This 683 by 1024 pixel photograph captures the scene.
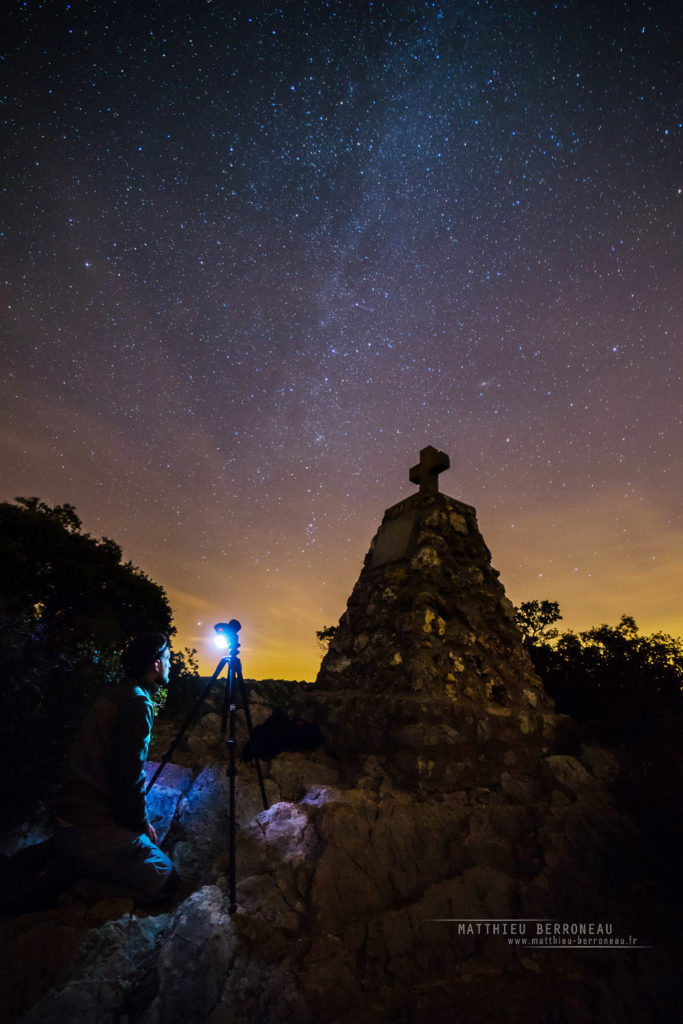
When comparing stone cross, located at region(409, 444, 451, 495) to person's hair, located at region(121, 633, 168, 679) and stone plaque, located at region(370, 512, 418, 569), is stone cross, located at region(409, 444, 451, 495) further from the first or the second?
person's hair, located at region(121, 633, 168, 679)

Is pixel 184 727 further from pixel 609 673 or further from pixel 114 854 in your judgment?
pixel 609 673

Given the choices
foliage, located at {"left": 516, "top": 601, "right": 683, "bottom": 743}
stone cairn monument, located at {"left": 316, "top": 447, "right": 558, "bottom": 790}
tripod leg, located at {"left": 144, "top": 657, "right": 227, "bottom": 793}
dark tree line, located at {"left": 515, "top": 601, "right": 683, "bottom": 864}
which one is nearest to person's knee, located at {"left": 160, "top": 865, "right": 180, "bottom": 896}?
tripod leg, located at {"left": 144, "top": 657, "right": 227, "bottom": 793}

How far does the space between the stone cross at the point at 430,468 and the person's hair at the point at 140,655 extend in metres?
5.72

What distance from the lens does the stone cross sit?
853 centimetres

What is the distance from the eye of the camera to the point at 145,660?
13.5 ft

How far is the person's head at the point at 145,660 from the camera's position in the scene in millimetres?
4102

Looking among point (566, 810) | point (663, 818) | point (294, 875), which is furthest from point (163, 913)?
point (663, 818)

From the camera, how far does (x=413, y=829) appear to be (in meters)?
4.64

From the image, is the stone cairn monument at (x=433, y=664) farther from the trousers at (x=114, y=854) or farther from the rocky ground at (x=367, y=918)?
the trousers at (x=114, y=854)

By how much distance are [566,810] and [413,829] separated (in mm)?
1825

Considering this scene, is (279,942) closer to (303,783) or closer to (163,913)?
(163,913)

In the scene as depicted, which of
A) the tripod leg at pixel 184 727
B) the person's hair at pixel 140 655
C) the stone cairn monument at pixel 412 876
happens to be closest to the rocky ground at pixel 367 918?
the stone cairn monument at pixel 412 876

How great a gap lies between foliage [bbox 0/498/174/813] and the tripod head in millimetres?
2129

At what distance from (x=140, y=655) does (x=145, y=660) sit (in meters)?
0.07
